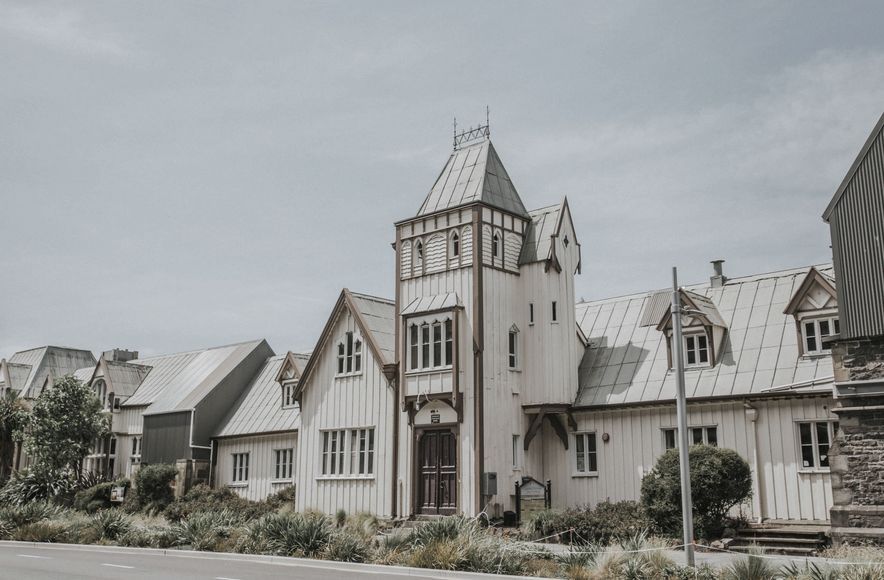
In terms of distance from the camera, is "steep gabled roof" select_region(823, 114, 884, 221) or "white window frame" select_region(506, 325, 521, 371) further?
"white window frame" select_region(506, 325, 521, 371)

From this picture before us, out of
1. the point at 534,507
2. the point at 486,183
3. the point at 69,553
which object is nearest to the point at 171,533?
the point at 69,553

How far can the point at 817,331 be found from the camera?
81.8ft

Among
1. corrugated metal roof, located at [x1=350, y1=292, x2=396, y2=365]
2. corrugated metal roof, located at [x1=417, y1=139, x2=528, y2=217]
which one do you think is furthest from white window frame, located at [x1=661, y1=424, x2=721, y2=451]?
corrugated metal roof, located at [x1=350, y1=292, x2=396, y2=365]

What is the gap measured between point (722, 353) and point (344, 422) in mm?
13512

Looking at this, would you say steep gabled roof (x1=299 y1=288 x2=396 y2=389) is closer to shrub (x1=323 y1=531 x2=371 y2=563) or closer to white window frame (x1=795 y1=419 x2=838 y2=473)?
shrub (x1=323 y1=531 x2=371 y2=563)

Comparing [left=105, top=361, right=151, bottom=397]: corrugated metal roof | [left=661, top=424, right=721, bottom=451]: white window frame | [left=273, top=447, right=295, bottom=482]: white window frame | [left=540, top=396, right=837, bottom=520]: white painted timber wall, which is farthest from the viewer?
[left=105, top=361, right=151, bottom=397]: corrugated metal roof

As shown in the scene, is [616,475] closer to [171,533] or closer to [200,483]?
[171,533]

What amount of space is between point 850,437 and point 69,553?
63.8 ft

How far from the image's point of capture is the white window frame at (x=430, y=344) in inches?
1119

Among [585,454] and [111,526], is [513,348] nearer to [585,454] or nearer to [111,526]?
[585,454]

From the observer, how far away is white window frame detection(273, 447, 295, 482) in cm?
3609

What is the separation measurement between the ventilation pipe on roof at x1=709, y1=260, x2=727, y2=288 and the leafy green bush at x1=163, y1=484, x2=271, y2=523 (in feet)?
61.3

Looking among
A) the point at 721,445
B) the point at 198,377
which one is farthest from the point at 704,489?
the point at 198,377

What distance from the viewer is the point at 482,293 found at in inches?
1116
